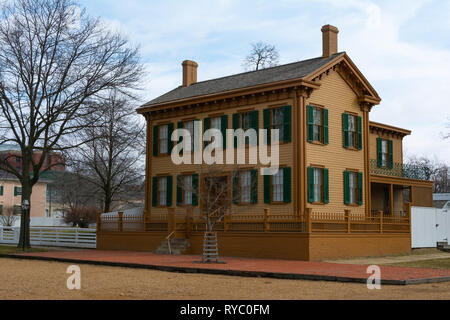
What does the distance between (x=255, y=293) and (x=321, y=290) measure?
5.12ft

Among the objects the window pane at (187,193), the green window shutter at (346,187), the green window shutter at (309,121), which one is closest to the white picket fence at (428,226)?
the green window shutter at (346,187)

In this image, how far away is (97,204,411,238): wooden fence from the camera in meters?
22.5

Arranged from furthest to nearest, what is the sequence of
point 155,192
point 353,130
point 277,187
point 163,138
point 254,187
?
point 163,138 → point 155,192 → point 353,130 → point 254,187 → point 277,187

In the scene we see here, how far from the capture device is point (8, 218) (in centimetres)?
5962

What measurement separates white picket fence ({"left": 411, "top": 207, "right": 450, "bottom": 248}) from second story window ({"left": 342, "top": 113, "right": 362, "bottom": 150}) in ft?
13.6

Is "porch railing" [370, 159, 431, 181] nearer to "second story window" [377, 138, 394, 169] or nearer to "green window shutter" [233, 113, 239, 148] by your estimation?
"second story window" [377, 138, 394, 169]

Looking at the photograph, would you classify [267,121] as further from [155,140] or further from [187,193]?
[155,140]

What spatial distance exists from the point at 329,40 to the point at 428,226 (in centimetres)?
1032

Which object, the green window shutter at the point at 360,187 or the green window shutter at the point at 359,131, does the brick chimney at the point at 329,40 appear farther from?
the green window shutter at the point at 360,187

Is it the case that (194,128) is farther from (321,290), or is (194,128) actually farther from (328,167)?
(321,290)

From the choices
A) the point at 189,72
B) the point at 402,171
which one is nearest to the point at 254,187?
the point at 189,72

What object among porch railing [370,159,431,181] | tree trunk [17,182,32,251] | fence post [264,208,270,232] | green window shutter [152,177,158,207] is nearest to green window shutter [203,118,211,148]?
green window shutter [152,177,158,207]

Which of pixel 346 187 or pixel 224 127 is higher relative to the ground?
pixel 224 127

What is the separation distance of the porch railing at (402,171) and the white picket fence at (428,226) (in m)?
3.70
